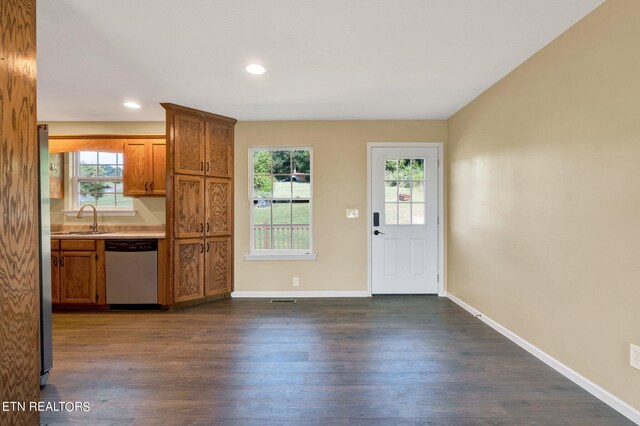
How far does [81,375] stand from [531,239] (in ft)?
11.8

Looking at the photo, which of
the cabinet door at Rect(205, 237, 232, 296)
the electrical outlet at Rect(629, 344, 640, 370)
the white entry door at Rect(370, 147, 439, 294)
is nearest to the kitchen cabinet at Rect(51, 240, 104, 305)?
the cabinet door at Rect(205, 237, 232, 296)

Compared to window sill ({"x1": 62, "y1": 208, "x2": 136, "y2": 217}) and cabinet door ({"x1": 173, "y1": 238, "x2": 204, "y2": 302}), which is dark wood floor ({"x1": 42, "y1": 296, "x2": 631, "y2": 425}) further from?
window sill ({"x1": 62, "y1": 208, "x2": 136, "y2": 217})

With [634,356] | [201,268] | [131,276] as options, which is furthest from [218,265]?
[634,356]

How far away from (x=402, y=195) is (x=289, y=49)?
2555 mm

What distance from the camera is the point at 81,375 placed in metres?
2.27

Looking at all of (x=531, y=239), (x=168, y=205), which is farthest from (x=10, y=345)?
(x=531, y=239)

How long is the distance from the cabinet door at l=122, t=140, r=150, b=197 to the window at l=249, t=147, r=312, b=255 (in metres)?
1.42

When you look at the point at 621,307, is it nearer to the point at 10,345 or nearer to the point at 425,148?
the point at 425,148

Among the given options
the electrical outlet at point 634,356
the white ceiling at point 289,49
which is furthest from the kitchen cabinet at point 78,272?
the electrical outlet at point 634,356

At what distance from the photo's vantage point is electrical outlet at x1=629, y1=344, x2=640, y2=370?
67.6 inches

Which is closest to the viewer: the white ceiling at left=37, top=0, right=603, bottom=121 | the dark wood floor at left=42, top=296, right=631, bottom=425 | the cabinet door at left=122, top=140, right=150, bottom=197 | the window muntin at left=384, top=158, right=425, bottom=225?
the dark wood floor at left=42, top=296, right=631, bottom=425

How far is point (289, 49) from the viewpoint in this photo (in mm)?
2436

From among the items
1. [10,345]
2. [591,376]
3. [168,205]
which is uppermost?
[168,205]

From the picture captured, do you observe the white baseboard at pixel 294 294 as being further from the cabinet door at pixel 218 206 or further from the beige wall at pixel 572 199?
the beige wall at pixel 572 199
